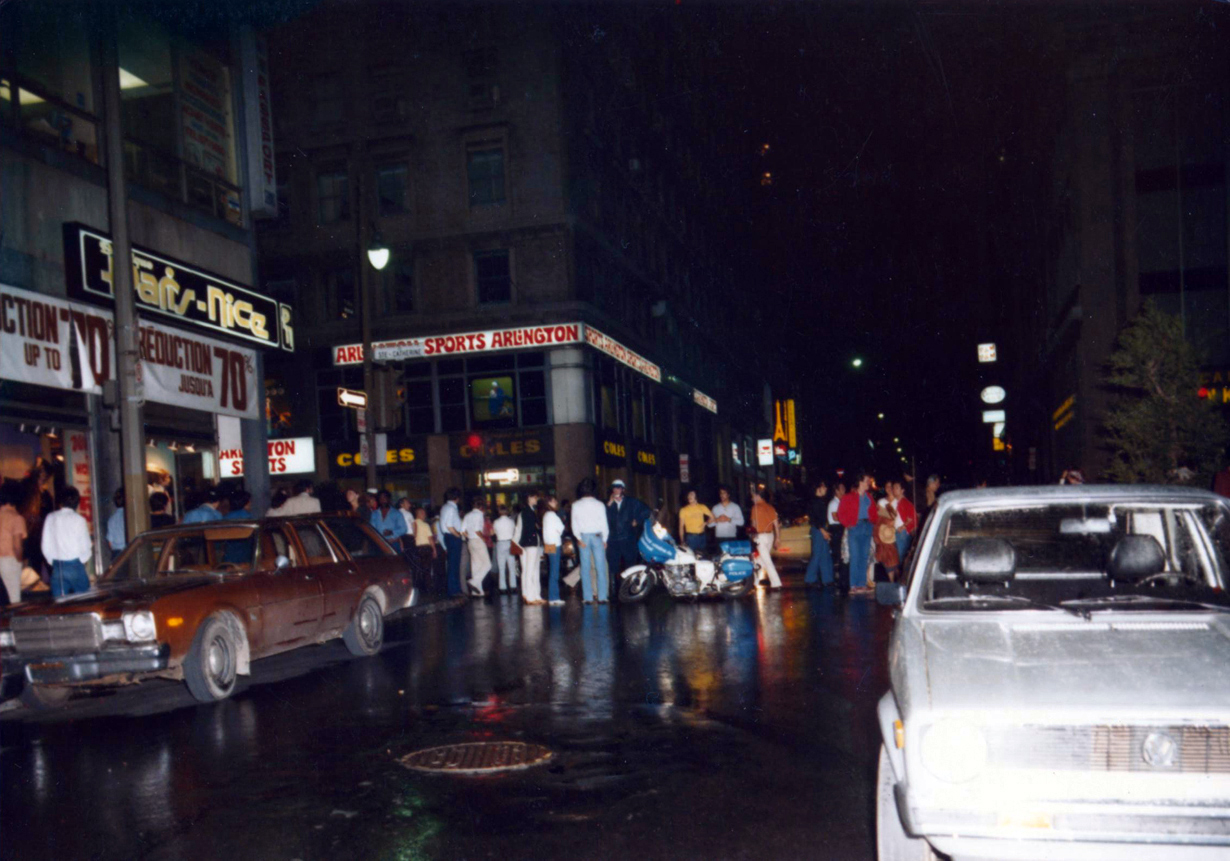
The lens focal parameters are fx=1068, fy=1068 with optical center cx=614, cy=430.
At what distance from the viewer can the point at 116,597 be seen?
903 centimetres

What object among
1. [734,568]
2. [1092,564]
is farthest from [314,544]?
[1092,564]

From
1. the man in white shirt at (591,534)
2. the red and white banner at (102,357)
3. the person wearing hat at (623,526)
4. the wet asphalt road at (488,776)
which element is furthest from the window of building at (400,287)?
the wet asphalt road at (488,776)

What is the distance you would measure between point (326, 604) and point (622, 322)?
29.6m

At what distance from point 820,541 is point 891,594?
13.5 m

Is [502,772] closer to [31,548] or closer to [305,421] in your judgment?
[31,548]

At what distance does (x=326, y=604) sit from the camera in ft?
36.1

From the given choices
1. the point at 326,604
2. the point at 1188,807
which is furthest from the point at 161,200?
the point at 1188,807

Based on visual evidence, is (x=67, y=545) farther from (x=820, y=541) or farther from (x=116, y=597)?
(x=820, y=541)

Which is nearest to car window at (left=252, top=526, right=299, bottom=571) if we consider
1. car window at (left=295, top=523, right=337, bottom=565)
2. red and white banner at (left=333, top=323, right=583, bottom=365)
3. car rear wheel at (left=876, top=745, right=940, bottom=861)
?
car window at (left=295, top=523, right=337, bottom=565)

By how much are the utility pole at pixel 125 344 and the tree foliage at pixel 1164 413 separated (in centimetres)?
1683

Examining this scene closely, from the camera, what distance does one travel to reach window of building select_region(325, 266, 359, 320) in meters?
36.1

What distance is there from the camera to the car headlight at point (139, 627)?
28.5ft

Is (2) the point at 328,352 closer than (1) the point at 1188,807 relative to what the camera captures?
No

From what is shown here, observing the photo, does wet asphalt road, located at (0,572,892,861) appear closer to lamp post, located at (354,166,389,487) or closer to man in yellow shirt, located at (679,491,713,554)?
man in yellow shirt, located at (679,491,713,554)
